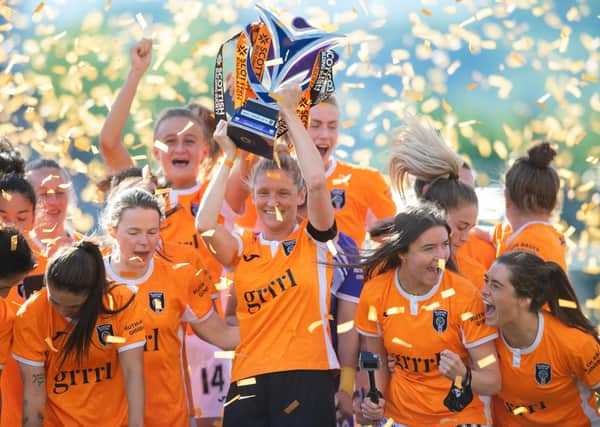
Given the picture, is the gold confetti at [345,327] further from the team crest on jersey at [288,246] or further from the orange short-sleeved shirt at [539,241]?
the orange short-sleeved shirt at [539,241]

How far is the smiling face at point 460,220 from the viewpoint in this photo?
566cm

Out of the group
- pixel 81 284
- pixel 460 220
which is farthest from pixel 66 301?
pixel 460 220

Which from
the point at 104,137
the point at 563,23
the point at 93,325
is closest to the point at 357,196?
the point at 104,137

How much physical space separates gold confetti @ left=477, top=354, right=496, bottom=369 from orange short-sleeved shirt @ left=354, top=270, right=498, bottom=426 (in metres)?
0.09

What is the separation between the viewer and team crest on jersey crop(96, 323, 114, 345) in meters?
4.78

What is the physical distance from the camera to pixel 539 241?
5887 mm

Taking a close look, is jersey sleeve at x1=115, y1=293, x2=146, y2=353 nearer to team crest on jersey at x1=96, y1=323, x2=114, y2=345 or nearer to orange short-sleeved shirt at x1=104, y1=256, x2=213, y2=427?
team crest on jersey at x1=96, y1=323, x2=114, y2=345

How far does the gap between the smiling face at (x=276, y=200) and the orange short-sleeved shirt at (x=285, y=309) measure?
0.11 meters

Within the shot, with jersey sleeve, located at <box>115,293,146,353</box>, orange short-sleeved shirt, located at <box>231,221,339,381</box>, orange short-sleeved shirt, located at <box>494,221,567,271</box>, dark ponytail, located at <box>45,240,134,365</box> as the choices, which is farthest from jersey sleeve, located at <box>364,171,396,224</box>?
dark ponytail, located at <box>45,240,134,365</box>

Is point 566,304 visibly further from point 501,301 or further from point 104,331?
point 104,331

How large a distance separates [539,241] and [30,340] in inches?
121

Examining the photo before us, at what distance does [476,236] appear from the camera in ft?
21.1

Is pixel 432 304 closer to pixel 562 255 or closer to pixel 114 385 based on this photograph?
pixel 562 255

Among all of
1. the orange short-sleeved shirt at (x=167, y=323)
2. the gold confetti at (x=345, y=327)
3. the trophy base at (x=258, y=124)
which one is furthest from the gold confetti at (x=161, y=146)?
the gold confetti at (x=345, y=327)
